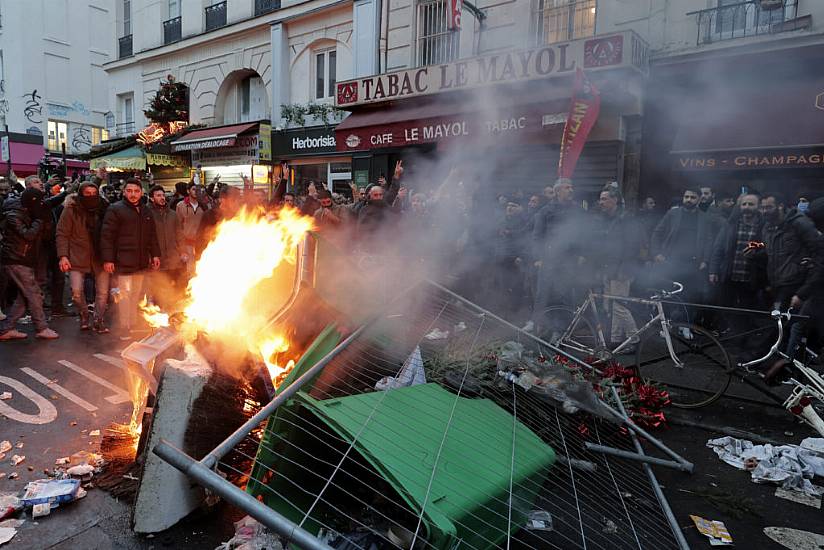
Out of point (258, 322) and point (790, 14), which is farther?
point (790, 14)

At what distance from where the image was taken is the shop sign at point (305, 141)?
43.6 ft

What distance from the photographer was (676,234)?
6.98 meters

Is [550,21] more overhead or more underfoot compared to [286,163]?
more overhead

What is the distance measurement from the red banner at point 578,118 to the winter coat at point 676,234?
215cm

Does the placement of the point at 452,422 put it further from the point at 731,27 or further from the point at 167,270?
the point at 731,27

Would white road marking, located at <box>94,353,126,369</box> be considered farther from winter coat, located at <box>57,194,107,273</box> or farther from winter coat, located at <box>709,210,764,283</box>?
winter coat, located at <box>709,210,764,283</box>

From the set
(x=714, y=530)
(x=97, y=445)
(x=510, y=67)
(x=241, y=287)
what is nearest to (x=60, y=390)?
(x=97, y=445)

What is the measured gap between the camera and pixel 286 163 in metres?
14.6

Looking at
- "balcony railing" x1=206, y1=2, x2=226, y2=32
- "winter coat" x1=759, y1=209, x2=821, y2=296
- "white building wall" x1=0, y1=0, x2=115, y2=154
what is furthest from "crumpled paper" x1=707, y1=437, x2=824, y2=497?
"white building wall" x1=0, y1=0, x2=115, y2=154

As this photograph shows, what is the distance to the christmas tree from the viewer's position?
16797 millimetres

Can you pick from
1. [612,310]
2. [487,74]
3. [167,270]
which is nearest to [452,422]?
[612,310]

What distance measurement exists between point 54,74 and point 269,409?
→ 3305 cm

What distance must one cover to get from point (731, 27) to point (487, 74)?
12.7 feet

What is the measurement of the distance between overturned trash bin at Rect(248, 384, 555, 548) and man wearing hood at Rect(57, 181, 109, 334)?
16.8ft
